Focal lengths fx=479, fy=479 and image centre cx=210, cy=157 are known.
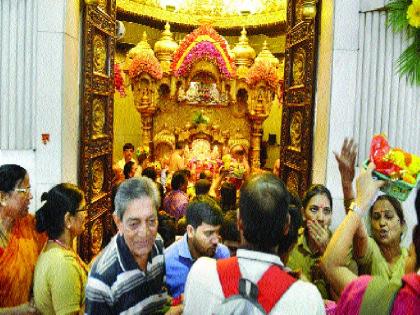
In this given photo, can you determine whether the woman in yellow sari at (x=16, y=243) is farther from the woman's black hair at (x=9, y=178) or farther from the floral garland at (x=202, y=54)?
the floral garland at (x=202, y=54)

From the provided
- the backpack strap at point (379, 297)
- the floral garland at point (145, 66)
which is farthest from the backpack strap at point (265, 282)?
the floral garland at point (145, 66)

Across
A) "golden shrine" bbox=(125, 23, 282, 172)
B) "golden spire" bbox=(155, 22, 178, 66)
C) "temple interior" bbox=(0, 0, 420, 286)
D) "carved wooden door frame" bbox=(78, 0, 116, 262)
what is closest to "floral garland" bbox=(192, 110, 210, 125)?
"golden shrine" bbox=(125, 23, 282, 172)

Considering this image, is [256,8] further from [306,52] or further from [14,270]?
[14,270]

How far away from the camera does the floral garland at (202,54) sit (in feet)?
29.6

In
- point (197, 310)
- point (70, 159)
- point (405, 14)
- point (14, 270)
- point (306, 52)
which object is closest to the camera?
point (197, 310)

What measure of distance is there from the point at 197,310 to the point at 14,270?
4.17ft

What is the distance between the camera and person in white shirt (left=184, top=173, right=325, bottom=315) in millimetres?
1612

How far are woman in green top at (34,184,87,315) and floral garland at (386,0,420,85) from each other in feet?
9.47

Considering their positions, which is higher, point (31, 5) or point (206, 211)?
point (31, 5)

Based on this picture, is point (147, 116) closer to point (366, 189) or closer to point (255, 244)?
point (366, 189)

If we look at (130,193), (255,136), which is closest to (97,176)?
(130,193)

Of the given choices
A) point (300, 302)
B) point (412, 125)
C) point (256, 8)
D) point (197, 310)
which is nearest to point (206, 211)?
point (197, 310)

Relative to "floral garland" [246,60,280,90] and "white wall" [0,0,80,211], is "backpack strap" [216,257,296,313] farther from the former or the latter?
"floral garland" [246,60,280,90]

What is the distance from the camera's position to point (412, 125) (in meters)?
4.06
